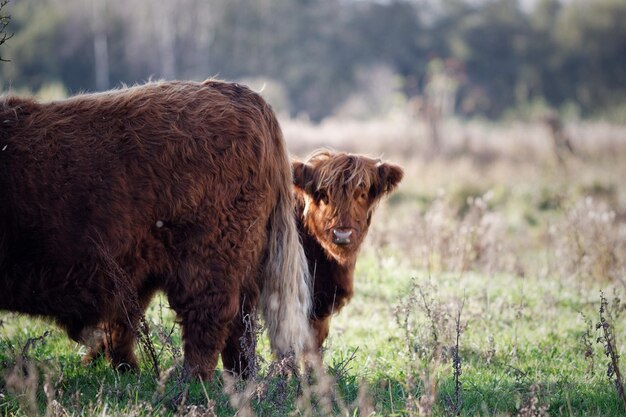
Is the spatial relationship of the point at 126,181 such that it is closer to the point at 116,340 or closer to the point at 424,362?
the point at 116,340

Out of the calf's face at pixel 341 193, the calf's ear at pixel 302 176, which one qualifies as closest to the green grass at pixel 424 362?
the calf's face at pixel 341 193

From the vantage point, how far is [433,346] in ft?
15.0

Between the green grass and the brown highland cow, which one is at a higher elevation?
the brown highland cow

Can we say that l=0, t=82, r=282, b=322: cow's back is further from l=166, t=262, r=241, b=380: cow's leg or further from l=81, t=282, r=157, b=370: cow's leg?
l=81, t=282, r=157, b=370: cow's leg

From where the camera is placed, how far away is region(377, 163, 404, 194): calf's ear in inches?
218

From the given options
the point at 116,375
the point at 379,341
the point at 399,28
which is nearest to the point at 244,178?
the point at 116,375

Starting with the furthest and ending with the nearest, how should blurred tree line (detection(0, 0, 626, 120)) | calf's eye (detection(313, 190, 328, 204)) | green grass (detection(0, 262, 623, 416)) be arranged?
1. blurred tree line (detection(0, 0, 626, 120))
2. calf's eye (detection(313, 190, 328, 204))
3. green grass (detection(0, 262, 623, 416))

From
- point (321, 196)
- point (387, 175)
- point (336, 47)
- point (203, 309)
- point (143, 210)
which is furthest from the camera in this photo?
A: point (336, 47)

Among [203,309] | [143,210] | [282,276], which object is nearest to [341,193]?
[282,276]

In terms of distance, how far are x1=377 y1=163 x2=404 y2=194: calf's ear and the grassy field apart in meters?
0.73

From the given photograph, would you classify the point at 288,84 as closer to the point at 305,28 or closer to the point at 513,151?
the point at 305,28

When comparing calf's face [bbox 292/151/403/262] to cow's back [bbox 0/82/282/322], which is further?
calf's face [bbox 292/151/403/262]

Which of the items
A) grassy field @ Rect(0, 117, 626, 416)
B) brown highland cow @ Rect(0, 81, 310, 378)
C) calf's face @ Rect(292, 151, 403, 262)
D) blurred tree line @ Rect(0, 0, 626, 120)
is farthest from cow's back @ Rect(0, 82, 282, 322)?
blurred tree line @ Rect(0, 0, 626, 120)

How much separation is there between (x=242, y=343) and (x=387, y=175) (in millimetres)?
1972
